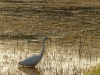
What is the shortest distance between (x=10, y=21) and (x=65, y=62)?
39.9ft

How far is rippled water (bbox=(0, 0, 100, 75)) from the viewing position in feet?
47.1

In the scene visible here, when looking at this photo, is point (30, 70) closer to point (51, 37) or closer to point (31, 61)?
point (31, 61)

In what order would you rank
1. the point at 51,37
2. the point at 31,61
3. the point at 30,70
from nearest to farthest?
the point at 30,70, the point at 31,61, the point at 51,37

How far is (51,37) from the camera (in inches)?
803

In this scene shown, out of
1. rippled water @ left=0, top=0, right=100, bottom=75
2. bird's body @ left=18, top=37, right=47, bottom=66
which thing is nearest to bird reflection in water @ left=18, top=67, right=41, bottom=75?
rippled water @ left=0, top=0, right=100, bottom=75

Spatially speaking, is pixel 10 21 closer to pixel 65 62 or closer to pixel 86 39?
pixel 86 39

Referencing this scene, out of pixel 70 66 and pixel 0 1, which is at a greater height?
pixel 70 66

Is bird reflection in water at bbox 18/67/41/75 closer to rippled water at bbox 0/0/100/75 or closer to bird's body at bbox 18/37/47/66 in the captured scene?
rippled water at bbox 0/0/100/75

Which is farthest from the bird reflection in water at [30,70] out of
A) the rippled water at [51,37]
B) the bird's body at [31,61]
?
the bird's body at [31,61]

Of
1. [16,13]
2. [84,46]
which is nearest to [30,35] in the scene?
[84,46]

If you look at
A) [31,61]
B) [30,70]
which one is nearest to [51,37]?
[31,61]

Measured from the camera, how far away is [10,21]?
26.4 meters

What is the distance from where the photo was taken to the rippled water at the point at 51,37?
14359mm

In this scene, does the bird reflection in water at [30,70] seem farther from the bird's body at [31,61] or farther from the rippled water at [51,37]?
the bird's body at [31,61]
